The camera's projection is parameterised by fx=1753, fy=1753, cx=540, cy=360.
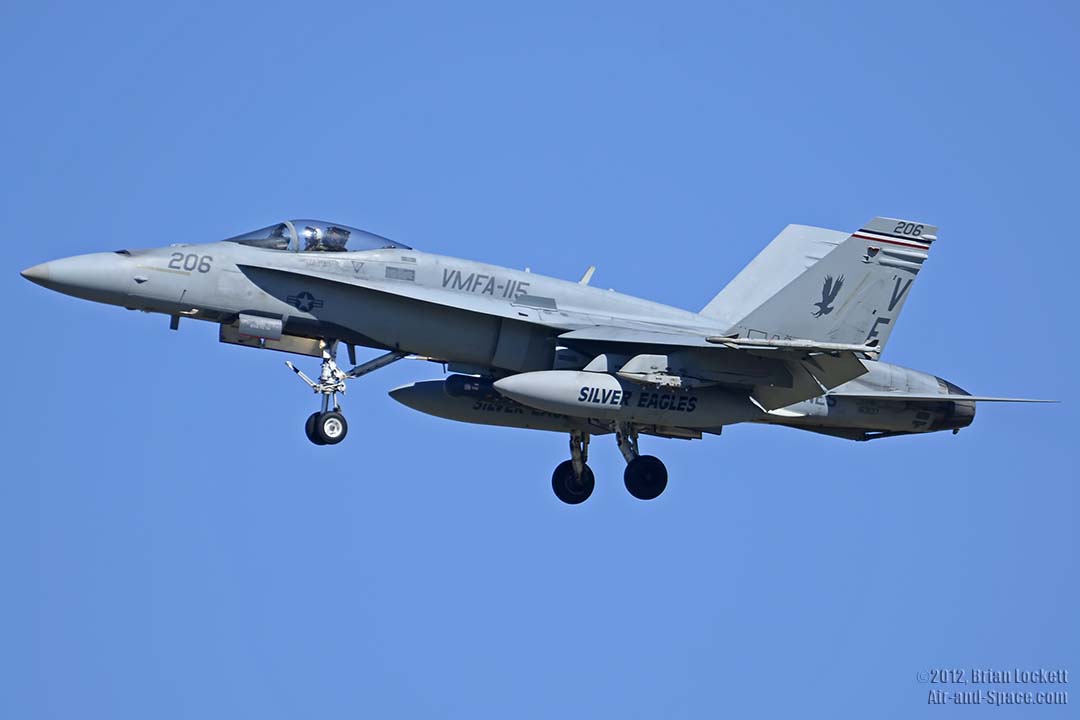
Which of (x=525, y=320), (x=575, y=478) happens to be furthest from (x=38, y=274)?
(x=575, y=478)

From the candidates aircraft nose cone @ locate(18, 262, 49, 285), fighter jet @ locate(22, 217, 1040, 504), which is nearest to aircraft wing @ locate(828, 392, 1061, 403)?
fighter jet @ locate(22, 217, 1040, 504)

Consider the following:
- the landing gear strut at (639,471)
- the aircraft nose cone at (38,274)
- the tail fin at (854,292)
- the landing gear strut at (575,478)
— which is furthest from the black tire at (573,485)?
the aircraft nose cone at (38,274)

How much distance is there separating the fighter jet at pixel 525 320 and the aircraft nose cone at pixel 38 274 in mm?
15

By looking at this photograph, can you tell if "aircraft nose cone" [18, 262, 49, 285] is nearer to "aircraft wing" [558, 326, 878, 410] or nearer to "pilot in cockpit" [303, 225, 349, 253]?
"pilot in cockpit" [303, 225, 349, 253]

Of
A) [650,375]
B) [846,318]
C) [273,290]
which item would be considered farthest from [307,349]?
[846,318]

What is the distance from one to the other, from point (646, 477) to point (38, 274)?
24.8 feet

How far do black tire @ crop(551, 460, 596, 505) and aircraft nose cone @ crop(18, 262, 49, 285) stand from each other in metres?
7.18

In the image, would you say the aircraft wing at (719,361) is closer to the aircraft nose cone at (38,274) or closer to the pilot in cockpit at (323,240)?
the pilot in cockpit at (323,240)

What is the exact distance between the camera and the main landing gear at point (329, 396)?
62.8 ft

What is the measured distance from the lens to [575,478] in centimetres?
2247

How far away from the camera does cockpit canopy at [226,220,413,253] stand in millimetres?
19562

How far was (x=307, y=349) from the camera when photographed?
65.5 ft

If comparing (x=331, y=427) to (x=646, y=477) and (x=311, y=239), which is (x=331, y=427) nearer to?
(x=311, y=239)

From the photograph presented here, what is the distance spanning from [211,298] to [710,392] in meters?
5.76
